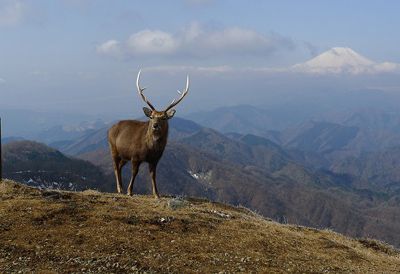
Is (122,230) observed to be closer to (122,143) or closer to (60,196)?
(60,196)

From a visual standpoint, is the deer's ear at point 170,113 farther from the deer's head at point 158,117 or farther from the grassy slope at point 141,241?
Answer: the grassy slope at point 141,241

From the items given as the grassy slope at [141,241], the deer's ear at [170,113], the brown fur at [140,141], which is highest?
the deer's ear at [170,113]

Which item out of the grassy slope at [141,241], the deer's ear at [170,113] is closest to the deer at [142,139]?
the deer's ear at [170,113]

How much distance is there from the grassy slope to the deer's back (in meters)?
3.82

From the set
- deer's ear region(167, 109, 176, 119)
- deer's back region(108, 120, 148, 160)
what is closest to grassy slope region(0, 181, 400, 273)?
deer's back region(108, 120, 148, 160)

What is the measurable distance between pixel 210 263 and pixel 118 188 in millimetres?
→ 13511

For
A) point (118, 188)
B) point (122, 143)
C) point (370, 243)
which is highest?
point (122, 143)

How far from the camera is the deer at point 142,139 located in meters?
25.1

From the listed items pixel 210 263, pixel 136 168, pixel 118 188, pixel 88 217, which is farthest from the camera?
pixel 118 188

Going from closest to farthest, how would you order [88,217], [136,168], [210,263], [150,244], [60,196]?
1. [210,263]
2. [150,244]
3. [88,217]
4. [60,196]
5. [136,168]

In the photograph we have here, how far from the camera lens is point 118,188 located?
28.5 meters

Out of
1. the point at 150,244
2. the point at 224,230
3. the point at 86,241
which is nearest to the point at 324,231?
the point at 224,230

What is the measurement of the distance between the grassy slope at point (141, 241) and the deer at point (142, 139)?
3336 mm

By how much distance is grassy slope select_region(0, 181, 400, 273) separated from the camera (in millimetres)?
15484
